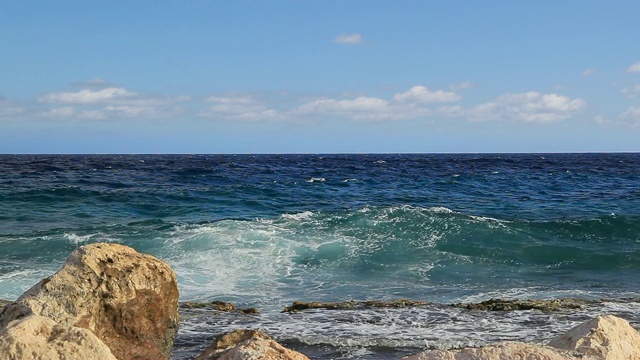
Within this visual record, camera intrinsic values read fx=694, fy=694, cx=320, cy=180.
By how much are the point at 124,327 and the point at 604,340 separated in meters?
3.24

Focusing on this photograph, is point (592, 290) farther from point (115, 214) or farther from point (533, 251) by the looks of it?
point (115, 214)

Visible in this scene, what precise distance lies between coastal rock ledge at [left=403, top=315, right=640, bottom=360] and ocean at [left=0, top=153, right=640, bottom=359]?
2.80 metres

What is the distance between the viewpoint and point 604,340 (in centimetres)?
416

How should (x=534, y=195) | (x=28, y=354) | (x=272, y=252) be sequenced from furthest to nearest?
(x=534, y=195)
(x=272, y=252)
(x=28, y=354)

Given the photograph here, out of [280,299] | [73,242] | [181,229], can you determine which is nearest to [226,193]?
[181,229]

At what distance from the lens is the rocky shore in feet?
11.2

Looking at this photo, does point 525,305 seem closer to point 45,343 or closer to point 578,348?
point 578,348

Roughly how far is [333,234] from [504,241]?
3.84 metres

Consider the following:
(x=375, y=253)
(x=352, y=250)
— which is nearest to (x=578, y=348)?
(x=375, y=253)

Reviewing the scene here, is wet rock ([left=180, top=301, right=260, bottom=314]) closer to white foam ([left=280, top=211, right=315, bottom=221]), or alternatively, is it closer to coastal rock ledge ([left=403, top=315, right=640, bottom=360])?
coastal rock ledge ([left=403, top=315, right=640, bottom=360])

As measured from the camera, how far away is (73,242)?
567 inches

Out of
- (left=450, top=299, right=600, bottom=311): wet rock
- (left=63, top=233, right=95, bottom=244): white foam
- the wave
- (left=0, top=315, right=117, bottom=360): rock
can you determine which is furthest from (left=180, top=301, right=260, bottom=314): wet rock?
(left=63, top=233, right=95, bottom=244): white foam

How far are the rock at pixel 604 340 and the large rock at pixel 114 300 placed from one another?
2.82 m

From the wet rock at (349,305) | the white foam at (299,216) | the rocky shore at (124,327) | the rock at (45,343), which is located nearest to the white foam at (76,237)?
the white foam at (299,216)
